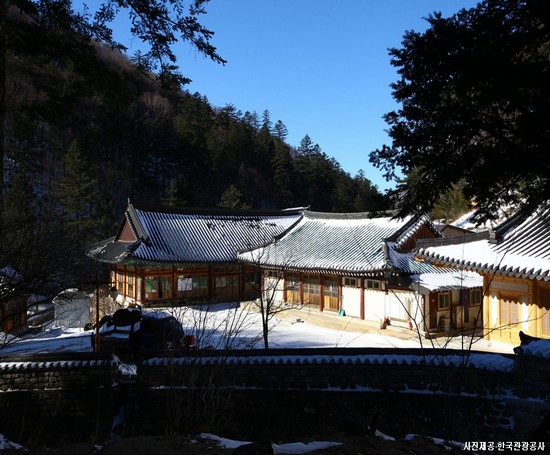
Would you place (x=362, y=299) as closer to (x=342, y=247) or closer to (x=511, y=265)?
(x=342, y=247)

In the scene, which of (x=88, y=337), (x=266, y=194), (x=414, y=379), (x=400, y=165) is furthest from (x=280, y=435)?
(x=266, y=194)

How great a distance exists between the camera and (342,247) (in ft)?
63.3

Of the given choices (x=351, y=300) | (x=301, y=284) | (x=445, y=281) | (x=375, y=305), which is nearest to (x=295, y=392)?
(x=375, y=305)

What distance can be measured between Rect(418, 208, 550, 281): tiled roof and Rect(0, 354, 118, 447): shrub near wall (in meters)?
9.15

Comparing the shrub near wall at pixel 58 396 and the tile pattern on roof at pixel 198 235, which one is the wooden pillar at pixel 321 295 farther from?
the shrub near wall at pixel 58 396

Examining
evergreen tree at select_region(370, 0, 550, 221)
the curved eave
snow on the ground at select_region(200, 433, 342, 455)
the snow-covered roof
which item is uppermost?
evergreen tree at select_region(370, 0, 550, 221)

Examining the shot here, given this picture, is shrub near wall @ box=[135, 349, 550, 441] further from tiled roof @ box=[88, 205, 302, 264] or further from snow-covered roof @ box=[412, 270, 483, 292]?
tiled roof @ box=[88, 205, 302, 264]

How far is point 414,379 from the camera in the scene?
25.5 ft

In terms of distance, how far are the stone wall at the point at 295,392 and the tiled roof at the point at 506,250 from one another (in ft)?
13.7

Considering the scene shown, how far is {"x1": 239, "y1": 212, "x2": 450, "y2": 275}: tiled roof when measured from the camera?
1677 cm

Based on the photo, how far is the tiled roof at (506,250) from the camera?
1086 cm

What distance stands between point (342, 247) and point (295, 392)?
Answer: 11494 mm

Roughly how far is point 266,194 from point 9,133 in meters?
50.2

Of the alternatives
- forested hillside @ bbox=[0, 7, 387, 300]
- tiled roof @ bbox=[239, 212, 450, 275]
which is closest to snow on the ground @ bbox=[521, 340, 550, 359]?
tiled roof @ bbox=[239, 212, 450, 275]
